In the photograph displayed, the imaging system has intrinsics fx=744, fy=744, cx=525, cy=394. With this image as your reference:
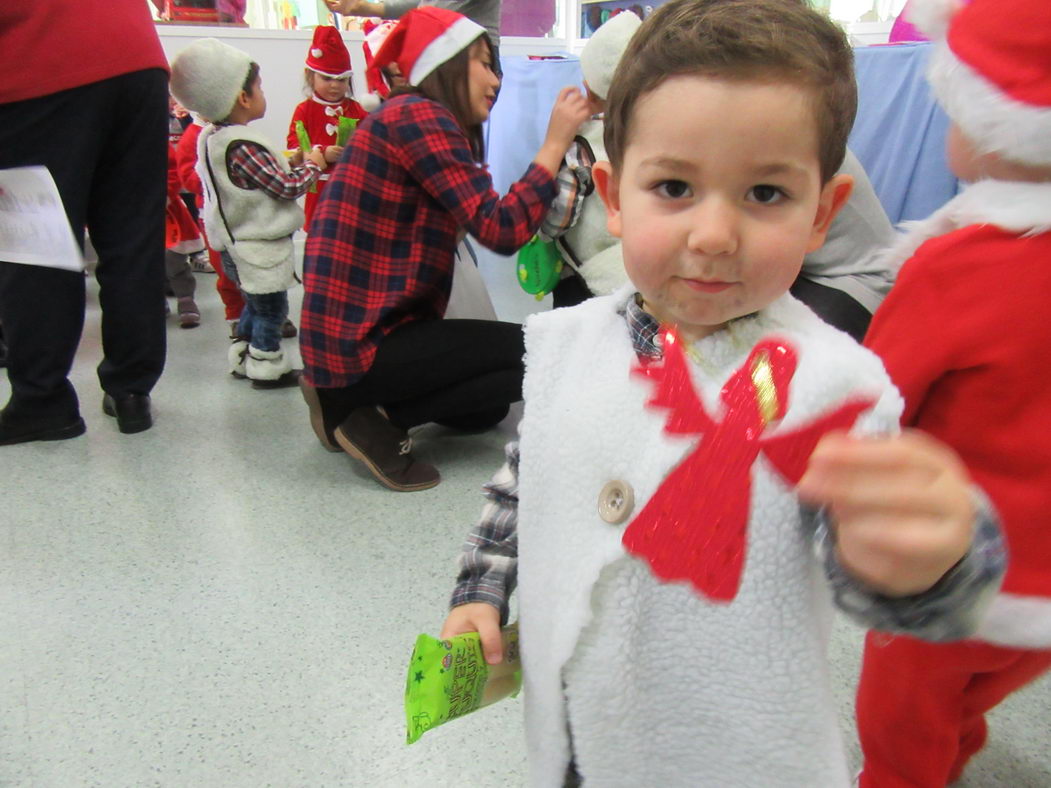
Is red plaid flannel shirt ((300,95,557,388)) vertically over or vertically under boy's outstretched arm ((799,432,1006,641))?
under

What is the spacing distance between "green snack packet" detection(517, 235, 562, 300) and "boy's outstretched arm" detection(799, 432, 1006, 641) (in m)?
1.45

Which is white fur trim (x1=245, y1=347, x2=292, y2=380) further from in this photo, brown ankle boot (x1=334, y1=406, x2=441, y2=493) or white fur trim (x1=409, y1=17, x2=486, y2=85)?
white fur trim (x1=409, y1=17, x2=486, y2=85)

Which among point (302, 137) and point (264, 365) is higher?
point (302, 137)

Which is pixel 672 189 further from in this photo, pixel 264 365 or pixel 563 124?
pixel 264 365

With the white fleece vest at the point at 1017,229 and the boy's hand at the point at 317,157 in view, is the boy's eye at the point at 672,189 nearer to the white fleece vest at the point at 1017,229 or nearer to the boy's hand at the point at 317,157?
the white fleece vest at the point at 1017,229

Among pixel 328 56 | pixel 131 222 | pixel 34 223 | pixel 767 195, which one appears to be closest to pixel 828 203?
pixel 767 195

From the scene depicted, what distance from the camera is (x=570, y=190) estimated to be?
159cm

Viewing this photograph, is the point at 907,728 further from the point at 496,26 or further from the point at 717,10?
the point at 496,26

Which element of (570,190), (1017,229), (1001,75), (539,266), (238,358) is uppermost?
(1001,75)

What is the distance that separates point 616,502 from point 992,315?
37 centimetres

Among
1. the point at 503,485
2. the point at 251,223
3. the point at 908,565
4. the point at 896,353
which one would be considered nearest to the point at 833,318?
the point at 896,353

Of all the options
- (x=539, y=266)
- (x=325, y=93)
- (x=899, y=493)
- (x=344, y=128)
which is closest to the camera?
(x=899, y=493)

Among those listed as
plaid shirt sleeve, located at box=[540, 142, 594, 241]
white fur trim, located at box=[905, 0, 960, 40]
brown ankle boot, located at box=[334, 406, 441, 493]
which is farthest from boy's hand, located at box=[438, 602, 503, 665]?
plaid shirt sleeve, located at box=[540, 142, 594, 241]

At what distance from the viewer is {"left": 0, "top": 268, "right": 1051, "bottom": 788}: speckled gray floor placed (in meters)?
0.94
